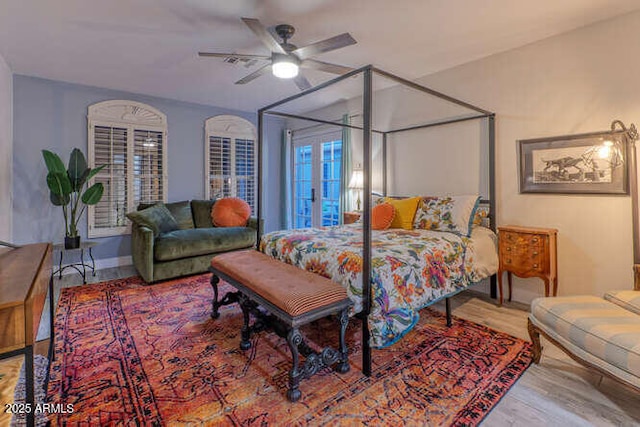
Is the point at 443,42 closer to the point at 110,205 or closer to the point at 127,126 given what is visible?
the point at 127,126

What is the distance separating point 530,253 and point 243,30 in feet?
10.7

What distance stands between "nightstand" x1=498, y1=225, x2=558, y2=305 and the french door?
265 centimetres

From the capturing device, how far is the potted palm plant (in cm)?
361

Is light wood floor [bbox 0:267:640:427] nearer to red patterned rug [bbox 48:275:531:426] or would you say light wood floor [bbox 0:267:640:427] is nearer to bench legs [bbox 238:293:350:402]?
red patterned rug [bbox 48:275:531:426]

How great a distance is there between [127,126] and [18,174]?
55.7 inches

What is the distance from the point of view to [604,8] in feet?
7.86

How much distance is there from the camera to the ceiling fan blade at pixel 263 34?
207 centimetres

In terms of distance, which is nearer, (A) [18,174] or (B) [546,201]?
(B) [546,201]

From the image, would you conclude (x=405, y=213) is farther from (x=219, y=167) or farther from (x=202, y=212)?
(x=219, y=167)

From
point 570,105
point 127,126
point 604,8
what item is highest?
point 604,8

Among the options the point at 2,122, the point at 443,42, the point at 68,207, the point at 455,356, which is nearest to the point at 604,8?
the point at 443,42

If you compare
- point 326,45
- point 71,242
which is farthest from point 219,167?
point 326,45

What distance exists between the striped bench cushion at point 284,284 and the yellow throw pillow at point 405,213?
1475mm

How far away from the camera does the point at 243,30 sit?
2707 millimetres
